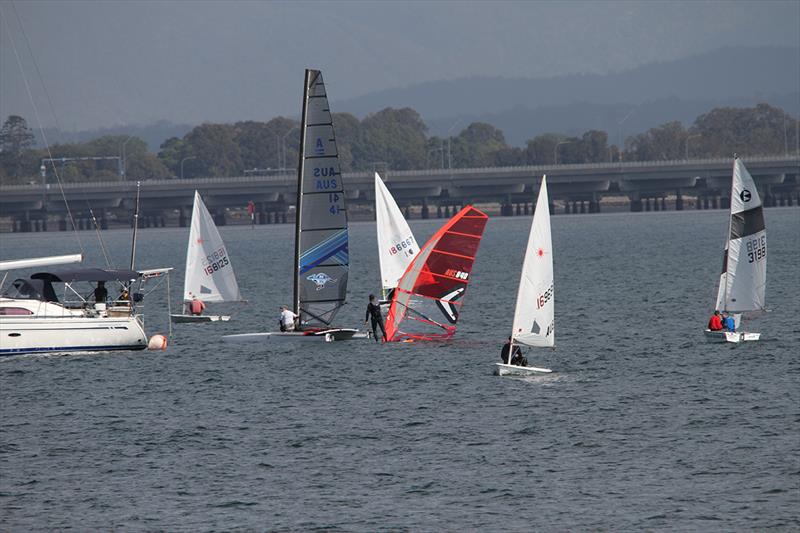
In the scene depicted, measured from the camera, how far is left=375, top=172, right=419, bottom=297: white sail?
6444cm

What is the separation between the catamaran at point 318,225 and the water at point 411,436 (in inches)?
78.0

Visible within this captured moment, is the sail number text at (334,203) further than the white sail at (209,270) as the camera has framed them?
No

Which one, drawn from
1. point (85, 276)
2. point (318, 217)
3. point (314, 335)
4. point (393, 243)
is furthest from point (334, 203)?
point (393, 243)

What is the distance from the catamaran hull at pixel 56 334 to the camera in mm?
52438

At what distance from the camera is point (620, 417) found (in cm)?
3988

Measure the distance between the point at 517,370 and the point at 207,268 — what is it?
27.5 m

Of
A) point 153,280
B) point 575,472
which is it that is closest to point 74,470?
point 575,472

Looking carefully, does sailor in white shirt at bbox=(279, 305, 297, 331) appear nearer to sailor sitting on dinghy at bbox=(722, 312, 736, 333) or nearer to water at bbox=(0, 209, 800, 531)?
water at bbox=(0, 209, 800, 531)

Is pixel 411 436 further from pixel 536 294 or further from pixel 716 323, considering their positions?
pixel 716 323

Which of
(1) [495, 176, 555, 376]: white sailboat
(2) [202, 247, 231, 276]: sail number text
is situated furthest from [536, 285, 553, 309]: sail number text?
(2) [202, 247, 231, 276]: sail number text

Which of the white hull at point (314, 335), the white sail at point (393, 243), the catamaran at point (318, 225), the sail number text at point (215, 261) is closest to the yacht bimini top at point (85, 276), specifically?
the white hull at point (314, 335)

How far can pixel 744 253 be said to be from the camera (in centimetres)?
5372

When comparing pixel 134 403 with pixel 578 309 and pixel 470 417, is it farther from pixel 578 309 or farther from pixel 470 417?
pixel 578 309

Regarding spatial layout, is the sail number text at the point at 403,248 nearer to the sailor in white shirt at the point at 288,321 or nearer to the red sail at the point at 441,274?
the red sail at the point at 441,274
